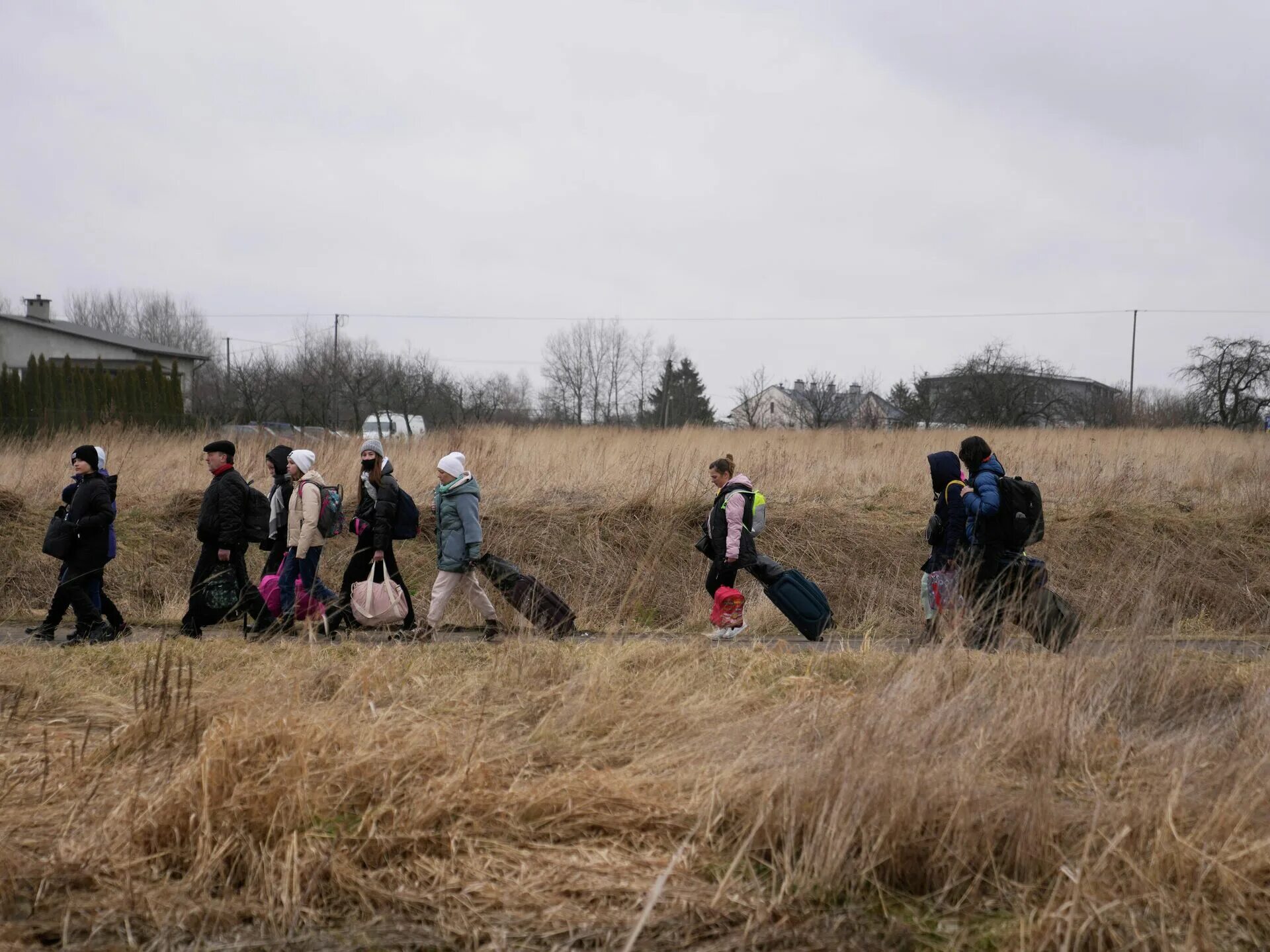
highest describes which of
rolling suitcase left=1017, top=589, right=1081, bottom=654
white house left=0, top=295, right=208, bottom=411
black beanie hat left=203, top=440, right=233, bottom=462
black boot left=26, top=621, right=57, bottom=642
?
white house left=0, top=295, right=208, bottom=411

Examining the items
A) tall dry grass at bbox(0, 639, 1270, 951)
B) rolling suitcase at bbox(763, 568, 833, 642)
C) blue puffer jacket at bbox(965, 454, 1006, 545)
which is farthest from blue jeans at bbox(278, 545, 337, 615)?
blue puffer jacket at bbox(965, 454, 1006, 545)

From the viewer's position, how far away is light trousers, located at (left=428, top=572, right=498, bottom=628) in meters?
9.28

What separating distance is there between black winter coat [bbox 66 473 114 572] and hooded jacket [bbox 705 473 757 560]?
5.12 m

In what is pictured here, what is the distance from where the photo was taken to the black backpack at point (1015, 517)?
8.23 meters

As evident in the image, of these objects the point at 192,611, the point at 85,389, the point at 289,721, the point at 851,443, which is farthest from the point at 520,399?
the point at 289,721

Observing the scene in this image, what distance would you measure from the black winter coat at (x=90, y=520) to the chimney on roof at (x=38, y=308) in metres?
39.9

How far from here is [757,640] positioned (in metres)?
8.86

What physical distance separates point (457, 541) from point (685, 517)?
5479 millimetres

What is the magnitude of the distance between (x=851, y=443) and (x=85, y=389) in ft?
53.2

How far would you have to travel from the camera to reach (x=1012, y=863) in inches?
169

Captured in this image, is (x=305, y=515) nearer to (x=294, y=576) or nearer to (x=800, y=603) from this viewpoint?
(x=294, y=576)

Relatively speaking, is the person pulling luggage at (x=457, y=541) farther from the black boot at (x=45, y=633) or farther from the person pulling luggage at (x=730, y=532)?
the black boot at (x=45, y=633)

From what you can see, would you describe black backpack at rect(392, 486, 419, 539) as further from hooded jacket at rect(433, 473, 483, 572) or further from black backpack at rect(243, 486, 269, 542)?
black backpack at rect(243, 486, 269, 542)

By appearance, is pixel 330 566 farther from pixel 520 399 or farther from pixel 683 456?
pixel 520 399
